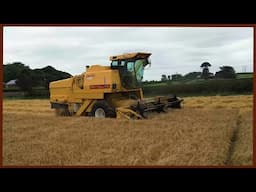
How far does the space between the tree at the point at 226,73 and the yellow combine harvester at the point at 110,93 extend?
0.69 metres

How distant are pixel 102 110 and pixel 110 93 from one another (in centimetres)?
31

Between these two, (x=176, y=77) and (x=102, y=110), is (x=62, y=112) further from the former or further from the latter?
(x=176, y=77)

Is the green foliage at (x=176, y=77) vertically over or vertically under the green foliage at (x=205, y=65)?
under

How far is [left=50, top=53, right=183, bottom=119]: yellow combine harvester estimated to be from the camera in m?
5.40

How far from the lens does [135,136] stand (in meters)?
5.02

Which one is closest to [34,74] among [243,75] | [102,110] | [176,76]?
[102,110]

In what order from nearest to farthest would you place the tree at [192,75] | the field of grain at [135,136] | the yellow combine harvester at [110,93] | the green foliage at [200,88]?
the field of grain at [135,136]
the tree at [192,75]
the green foliage at [200,88]
the yellow combine harvester at [110,93]

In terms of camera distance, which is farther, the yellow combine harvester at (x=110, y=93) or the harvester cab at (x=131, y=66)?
the yellow combine harvester at (x=110, y=93)

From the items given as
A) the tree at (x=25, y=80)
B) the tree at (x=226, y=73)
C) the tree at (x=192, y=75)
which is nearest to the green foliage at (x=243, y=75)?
the tree at (x=226, y=73)

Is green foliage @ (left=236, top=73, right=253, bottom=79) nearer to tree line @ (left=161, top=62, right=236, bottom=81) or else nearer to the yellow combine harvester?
tree line @ (left=161, top=62, right=236, bottom=81)

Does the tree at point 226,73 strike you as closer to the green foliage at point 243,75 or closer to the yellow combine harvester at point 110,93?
the green foliage at point 243,75

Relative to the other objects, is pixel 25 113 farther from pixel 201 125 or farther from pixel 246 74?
pixel 246 74

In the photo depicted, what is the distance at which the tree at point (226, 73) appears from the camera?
16.6ft

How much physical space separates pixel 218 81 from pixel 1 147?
2.96 metres
